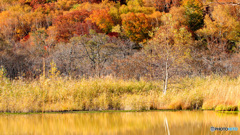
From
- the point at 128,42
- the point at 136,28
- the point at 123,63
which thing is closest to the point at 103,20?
the point at 136,28

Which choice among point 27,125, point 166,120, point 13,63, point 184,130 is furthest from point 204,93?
point 13,63

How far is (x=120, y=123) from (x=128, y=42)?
3422 centimetres

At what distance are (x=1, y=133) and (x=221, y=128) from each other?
680 centimetres

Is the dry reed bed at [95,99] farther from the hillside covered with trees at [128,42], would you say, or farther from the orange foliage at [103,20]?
the orange foliage at [103,20]

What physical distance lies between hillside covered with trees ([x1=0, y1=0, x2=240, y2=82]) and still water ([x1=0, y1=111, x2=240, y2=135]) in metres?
3.61

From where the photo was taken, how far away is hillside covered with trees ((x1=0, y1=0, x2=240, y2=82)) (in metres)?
16.3

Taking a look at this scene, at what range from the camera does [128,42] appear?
42.9 m

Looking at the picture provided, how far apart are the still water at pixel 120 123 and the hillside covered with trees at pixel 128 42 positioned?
3612 millimetres

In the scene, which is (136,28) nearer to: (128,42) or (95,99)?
(128,42)

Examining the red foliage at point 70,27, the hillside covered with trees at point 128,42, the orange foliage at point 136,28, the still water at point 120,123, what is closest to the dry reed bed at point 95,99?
the still water at point 120,123

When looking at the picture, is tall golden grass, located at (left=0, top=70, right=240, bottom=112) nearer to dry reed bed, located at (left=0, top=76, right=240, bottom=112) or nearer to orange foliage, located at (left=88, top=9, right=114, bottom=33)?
dry reed bed, located at (left=0, top=76, right=240, bottom=112)

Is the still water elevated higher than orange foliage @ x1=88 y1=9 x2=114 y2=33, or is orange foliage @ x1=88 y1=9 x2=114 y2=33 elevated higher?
orange foliage @ x1=88 y1=9 x2=114 y2=33

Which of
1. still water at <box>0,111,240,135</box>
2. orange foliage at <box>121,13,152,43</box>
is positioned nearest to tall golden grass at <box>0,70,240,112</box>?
still water at <box>0,111,240,135</box>

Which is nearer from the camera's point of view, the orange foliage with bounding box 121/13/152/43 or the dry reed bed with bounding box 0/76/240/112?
the dry reed bed with bounding box 0/76/240/112
